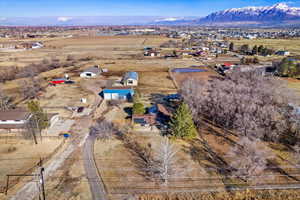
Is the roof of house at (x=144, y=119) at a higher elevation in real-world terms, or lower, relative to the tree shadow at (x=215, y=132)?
higher

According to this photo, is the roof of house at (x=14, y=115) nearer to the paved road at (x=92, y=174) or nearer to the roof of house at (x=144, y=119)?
the paved road at (x=92, y=174)

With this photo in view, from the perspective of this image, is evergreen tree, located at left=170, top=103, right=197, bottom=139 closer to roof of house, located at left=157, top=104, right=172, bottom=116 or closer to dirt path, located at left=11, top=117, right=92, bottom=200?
roof of house, located at left=157, top=104, right=172, bottom=116

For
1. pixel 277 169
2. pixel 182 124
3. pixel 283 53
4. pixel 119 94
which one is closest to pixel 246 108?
pixel 277 169

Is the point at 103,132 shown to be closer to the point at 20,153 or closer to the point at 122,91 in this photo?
the point at 20,153

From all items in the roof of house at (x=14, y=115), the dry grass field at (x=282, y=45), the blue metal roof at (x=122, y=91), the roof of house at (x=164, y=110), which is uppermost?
the dry grass field at (x=282, y=45)

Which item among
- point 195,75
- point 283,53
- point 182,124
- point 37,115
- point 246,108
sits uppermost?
point 283,53

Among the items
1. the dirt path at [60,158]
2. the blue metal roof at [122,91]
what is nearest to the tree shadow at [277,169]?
the dirt path at [60,158]

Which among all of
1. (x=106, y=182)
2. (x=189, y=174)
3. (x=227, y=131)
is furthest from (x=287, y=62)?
(x=106, y=182)

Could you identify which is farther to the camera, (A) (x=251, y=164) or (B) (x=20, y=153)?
(B) (x=20, y=153)
